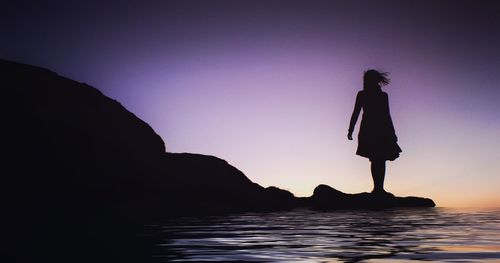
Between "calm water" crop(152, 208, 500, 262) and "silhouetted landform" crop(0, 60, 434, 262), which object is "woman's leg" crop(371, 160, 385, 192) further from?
"calm water" crop(152, 208, 500, 262)

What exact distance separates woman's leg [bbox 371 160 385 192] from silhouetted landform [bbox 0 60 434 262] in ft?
1.90

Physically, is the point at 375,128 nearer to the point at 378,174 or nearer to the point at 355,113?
the point at 355,113

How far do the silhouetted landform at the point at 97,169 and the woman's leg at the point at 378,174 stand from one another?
58cm

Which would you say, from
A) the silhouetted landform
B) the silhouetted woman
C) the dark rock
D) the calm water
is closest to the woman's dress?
the silhouetted woman

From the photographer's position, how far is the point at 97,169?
19844 millimetres

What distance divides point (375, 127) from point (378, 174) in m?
2.02

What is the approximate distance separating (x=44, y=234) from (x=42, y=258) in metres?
3.15

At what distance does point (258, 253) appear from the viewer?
502 centimetres

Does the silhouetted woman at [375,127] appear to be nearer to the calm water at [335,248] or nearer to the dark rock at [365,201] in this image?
the dark rock at [365,201]

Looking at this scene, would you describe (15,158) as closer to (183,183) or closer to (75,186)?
(75,186)

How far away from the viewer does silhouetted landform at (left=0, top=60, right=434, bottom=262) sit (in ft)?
54.1

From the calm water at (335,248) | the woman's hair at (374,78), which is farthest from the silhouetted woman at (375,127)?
the calm water at (335,248)

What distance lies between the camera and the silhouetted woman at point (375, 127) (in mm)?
19969

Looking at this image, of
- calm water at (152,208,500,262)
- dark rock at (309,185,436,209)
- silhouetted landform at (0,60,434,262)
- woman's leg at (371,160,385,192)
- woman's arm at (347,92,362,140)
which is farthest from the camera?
woman's arm at (347,92,362,140)
